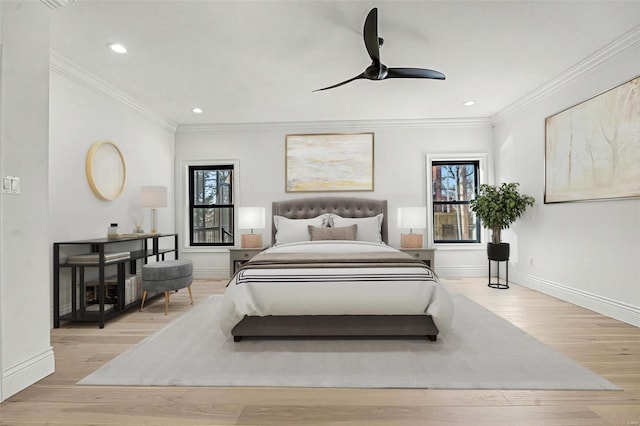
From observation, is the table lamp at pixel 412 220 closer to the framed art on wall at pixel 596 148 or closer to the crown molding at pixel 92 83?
the framed art on wall at pixel 596 148

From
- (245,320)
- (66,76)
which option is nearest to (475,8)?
(245,320)

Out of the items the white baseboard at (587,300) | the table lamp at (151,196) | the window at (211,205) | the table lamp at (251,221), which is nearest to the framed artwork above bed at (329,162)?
the table lamp at (251,221)

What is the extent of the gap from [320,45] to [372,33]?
750 mm

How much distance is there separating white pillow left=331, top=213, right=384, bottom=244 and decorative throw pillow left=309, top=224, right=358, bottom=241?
0.50ft

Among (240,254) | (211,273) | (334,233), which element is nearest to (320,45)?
(334,233)

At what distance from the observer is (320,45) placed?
2.98 metres

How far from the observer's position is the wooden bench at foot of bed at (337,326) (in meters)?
2.62

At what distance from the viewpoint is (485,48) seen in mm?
3045

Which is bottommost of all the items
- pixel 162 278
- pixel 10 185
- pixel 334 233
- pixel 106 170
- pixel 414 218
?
pixel 162 278

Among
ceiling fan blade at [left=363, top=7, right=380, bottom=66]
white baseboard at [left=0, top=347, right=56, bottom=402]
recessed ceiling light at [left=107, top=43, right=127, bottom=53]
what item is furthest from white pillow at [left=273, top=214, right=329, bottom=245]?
white baseboard at [left=0, top=347, right=56, bottom=402]

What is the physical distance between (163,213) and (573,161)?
552 cm

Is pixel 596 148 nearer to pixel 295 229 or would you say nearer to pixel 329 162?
pixel 329 162

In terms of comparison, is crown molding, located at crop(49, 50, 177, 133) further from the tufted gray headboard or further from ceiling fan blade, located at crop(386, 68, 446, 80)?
ceiling fan blade, located at crop(386, 68, 446, 80)

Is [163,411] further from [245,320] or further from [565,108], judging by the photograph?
[565,108]
